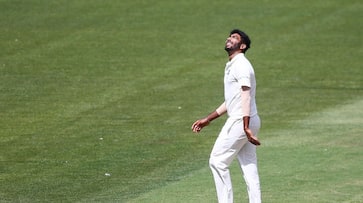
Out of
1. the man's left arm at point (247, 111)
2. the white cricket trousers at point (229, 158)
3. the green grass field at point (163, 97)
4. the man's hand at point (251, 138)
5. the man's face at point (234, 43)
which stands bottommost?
the green grass field at point (163, 97)

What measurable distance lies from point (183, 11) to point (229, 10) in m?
1.28

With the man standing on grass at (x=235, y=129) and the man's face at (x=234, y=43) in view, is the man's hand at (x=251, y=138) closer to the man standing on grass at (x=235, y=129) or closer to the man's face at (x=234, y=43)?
the man standing on grass at (x=235, y=129)

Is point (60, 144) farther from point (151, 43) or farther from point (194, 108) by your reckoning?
point (151, 43)

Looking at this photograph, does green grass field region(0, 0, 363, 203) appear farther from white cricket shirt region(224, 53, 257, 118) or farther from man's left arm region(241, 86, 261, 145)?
man's left arm region(241, 86, 261, 145)

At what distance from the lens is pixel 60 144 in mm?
18094

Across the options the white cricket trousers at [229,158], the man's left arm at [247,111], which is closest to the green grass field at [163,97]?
the white cricket trousers at [229,158]

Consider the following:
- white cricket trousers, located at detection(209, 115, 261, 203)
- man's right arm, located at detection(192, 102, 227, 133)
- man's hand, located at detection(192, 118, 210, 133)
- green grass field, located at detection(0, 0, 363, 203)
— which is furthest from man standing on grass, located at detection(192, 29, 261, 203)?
green grass field, located at detection(0, 0, 363, 203)

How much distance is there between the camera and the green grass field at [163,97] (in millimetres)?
15586

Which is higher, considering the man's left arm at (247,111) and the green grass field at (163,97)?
the man's left arm at (247,111)

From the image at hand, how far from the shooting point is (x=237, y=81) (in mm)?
12844

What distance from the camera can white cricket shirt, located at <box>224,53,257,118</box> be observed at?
41.8 ft

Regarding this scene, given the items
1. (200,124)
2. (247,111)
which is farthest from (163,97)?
(247,111)

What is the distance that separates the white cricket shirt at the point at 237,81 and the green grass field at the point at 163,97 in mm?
1926

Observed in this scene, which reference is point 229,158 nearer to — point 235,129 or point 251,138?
point 235,129
